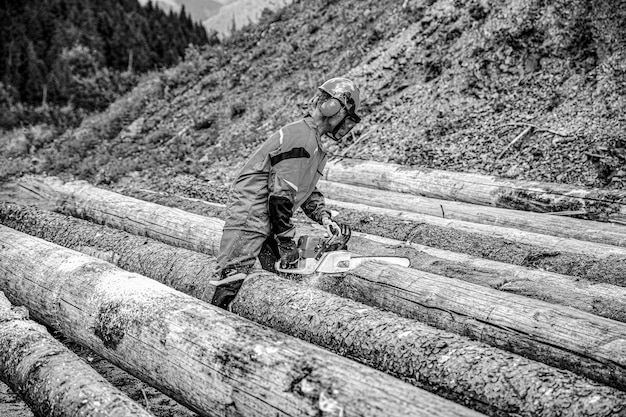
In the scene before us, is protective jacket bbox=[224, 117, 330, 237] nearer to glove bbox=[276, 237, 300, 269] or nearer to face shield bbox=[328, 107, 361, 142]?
glove bbox=[276, 237, 300, 269]

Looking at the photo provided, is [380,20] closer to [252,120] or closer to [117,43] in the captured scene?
[252,120]

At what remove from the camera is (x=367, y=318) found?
319 centimetres

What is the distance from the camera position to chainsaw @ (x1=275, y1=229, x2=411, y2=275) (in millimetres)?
3959

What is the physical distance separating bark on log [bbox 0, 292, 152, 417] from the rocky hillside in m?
4.36

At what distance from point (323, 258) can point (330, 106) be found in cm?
108

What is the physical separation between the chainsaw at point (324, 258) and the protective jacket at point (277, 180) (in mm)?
167

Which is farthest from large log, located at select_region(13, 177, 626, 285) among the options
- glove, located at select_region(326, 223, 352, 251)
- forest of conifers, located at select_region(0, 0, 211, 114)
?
forest of conifers, located at select_region(0, 0, 211, 114)

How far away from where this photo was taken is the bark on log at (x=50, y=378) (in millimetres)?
2717

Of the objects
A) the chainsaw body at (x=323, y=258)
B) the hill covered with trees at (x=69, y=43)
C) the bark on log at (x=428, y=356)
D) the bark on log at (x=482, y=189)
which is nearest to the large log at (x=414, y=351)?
the bark on log at (x=428, y=356)

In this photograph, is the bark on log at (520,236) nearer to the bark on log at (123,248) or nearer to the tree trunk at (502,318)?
the tree trunk at (502,318)

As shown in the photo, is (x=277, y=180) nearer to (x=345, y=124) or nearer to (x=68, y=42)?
(x=345, y=124)

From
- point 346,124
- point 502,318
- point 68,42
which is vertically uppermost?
point 68,42

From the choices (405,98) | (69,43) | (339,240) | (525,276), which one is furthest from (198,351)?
(69,43)

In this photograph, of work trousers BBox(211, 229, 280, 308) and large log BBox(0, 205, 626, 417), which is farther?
work trousers BBox(211, 229, 280, 308)
